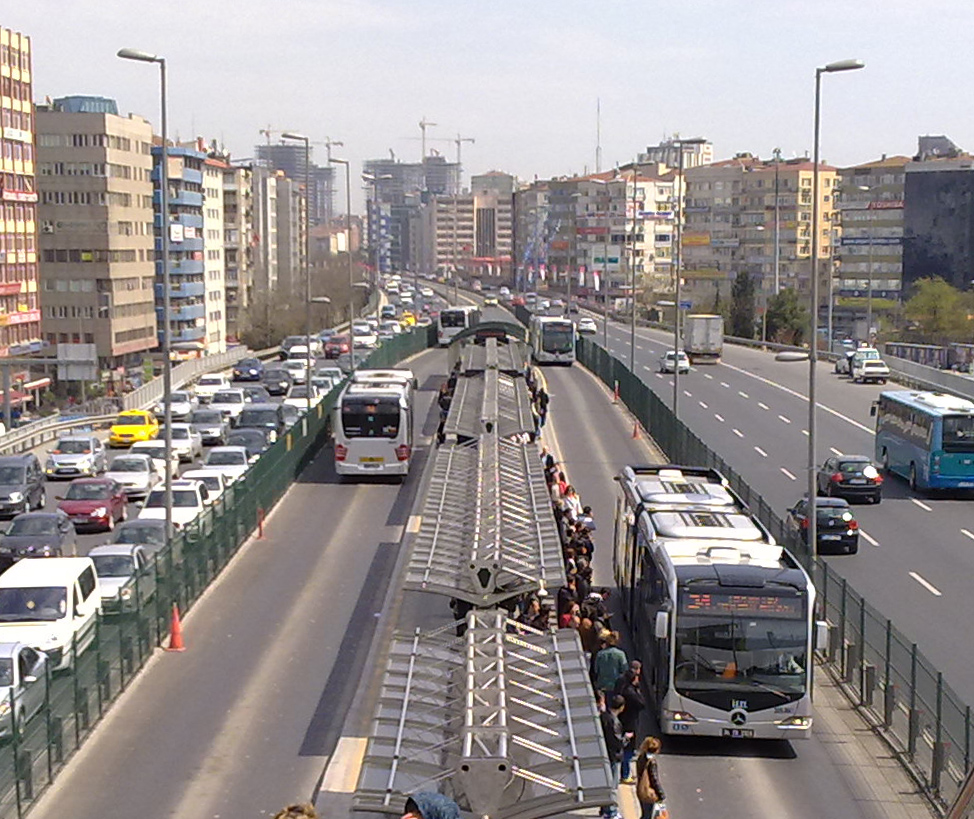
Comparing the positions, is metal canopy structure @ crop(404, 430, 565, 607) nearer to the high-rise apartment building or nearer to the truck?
the truck

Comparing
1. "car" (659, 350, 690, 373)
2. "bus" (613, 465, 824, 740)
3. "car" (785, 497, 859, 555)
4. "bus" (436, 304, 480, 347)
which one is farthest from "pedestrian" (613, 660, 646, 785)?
"bus" (436, 304, 480, 347)

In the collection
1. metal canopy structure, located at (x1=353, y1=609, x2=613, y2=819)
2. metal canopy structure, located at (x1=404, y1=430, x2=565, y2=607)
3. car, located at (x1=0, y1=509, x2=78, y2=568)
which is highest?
metal canopy structure, located at (x1=353, y1=609, x2=613, y2=819)

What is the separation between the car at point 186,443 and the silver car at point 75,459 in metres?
2.39

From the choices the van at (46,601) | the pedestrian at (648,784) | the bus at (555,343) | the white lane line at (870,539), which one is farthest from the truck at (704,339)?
the pedestrian at (648,784)

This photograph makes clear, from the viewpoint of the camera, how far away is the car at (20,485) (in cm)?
4056

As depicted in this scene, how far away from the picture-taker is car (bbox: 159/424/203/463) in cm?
5069

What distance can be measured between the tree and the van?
102 meters

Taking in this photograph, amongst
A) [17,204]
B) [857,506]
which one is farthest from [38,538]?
[17,204]

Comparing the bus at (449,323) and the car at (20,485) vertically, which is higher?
the bus at (449,323)

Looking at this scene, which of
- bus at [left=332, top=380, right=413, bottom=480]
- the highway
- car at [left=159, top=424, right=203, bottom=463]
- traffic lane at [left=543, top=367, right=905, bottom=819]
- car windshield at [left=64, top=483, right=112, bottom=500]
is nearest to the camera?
traffic lane at [left=543, top=367, right=905, bottom=819]

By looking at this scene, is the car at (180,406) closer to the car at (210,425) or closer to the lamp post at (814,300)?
the car at (210,425)

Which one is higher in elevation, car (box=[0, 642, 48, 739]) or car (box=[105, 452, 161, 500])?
car (box=[0, 642, 48, 739])

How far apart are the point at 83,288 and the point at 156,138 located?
82.9ft

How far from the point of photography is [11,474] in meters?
41.6
